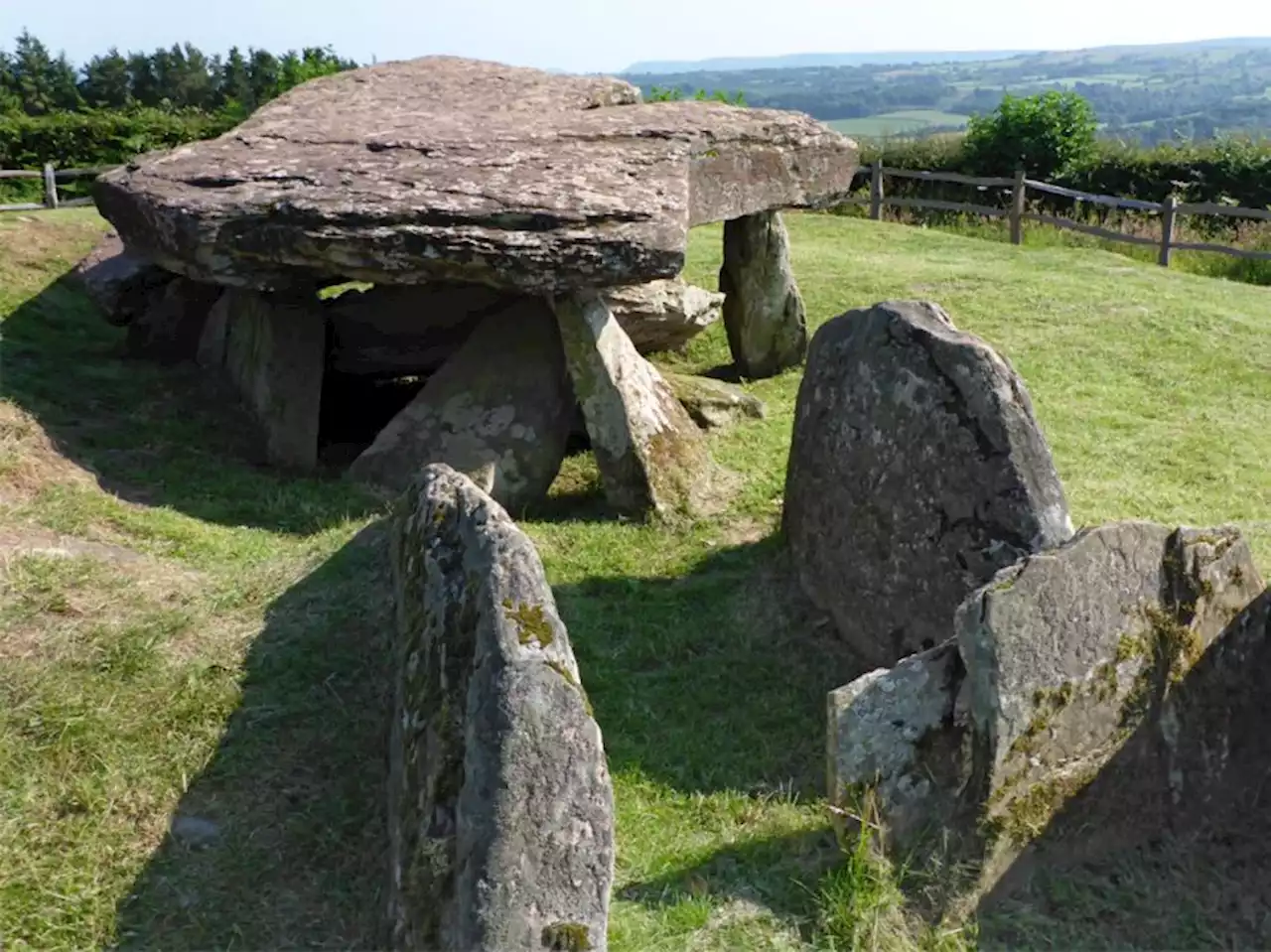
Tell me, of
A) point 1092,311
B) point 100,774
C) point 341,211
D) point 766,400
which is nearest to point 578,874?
point 100,774

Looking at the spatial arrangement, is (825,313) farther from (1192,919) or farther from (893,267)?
(1192,919)

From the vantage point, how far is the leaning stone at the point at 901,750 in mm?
4309

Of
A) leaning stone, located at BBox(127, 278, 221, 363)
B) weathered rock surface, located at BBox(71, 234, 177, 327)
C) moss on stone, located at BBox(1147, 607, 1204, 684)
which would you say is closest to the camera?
moss on stone, located at BBox(1147, 607, 1204, 684)

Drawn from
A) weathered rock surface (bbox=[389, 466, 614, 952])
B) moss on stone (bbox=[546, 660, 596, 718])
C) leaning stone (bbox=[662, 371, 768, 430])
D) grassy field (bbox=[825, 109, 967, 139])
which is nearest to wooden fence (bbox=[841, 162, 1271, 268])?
leaning stone (bbox=[662, 371, 768, 430])

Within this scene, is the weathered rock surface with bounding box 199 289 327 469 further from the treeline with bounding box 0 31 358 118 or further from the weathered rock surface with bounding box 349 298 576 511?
the treeline with bounding box 0 31 358 118

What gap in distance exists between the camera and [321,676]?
5.50 metres

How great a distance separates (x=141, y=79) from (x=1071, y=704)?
34.2 metres

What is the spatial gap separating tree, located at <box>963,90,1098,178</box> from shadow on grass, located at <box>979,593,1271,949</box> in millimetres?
19507

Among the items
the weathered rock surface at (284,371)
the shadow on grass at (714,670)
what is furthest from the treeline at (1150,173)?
the shadow on grass at (714,670)

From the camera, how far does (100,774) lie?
15.5 feet

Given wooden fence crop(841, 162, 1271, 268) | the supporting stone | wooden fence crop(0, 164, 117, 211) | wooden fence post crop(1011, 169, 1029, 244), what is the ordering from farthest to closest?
wooden fence crop(0, 164, 117, 211)
wooden fence post crop(1011, 169, 1029, 244)
wooden fence crop(841, 162, 1271, 268)
the supporting stone

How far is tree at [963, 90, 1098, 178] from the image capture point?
22.8m

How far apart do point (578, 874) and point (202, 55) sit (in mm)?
35719

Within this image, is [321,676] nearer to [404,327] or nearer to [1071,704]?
[1071,704]
